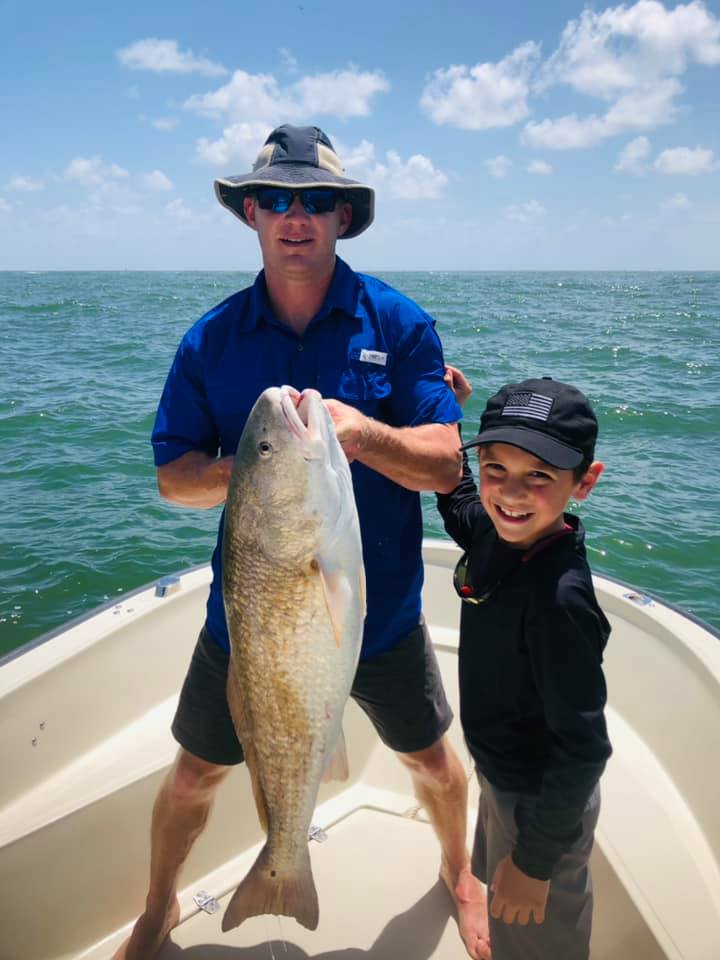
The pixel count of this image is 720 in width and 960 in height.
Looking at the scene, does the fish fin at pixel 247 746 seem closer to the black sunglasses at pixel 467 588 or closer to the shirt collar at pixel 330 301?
the black sunglasses at pixel 467 588

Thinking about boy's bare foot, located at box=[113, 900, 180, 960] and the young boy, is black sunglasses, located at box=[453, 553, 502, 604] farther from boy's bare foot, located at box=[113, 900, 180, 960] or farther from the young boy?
boy's bare foot, located at box=[113, 900, 180, 960]

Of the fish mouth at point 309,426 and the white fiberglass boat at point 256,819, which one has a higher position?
the fish mouth at point 309,426

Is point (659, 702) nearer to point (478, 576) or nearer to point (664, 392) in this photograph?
point (478, 576)

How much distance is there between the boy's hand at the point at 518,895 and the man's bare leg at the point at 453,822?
0.76 metres

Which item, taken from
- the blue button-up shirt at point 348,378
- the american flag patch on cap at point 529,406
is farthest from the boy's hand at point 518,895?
the american flag patch on cap at point 529,406

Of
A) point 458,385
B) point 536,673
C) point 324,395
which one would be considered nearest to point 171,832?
point 536,673

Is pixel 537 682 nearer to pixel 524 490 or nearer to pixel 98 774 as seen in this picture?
pixel 524 490

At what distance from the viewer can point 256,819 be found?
366cm

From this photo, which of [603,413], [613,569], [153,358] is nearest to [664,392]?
[603,413]

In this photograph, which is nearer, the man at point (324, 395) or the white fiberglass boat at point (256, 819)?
the man at point (324, 395)

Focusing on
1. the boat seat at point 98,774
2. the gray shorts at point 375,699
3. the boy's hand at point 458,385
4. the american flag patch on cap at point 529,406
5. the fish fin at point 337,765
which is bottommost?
the boat seat at point 98,774

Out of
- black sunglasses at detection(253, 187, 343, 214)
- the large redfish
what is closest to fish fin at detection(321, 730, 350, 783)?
the large redfish

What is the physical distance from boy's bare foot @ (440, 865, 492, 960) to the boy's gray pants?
75 centimetres

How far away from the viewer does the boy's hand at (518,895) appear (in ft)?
6.79
